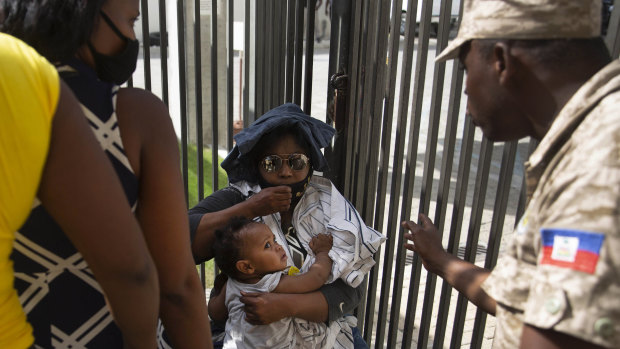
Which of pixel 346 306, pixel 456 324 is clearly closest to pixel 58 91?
pixel 346 306

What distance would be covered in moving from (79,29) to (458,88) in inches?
66.0

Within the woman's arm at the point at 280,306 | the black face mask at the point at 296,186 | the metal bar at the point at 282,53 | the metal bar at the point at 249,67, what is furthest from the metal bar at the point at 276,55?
the woman's arm at the point at 280,306

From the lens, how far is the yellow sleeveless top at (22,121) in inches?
42.0

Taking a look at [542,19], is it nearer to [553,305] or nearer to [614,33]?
[553,305]

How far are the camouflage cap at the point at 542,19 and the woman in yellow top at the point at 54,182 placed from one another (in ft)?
3.24

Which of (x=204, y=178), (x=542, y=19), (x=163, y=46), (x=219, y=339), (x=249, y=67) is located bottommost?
(x=204, y=178)

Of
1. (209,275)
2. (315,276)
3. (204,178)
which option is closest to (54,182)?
(315,276)

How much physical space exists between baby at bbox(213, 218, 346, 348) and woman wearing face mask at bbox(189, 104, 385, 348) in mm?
44

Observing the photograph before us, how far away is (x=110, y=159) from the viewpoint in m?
1.39

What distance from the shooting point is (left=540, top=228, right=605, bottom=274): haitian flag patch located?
1.10 metres

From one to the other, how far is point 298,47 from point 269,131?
0.62 meters

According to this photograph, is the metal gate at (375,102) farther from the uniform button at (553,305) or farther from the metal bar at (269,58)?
the uniform button at (553,305)

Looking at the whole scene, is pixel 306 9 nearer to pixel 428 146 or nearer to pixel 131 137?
pixel 428 146

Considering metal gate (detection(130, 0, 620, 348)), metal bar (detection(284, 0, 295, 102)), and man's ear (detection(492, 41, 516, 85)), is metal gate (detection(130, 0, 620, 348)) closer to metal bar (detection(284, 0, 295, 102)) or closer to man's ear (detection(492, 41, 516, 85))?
metal bar (detection(284, 0, 295, 102))
